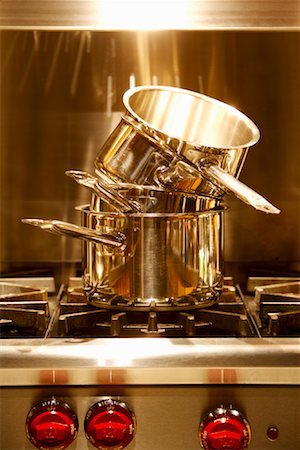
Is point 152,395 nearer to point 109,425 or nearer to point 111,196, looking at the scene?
point 109,425

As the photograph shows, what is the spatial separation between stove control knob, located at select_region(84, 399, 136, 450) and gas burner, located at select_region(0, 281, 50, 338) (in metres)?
0.17

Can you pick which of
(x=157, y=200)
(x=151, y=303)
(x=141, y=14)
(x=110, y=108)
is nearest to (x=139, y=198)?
(x=157, y=200)

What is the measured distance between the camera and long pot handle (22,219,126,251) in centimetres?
93

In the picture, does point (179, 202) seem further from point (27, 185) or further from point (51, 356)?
point (27, 185)

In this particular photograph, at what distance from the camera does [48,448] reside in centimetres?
90

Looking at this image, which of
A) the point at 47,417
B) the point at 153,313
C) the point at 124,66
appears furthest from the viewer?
the point at 124,66

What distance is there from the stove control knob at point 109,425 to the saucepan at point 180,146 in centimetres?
31

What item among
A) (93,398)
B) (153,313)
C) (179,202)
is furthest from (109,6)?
(93,398)

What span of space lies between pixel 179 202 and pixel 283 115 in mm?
493

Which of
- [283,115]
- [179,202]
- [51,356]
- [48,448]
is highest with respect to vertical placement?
[283,115]

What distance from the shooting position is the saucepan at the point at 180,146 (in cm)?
95

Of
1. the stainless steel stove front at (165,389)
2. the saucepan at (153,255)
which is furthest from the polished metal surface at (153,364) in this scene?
the saucepan at (153,255)

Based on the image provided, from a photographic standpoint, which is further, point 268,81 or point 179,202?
point 268,81

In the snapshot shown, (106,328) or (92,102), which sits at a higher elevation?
(92,102)
